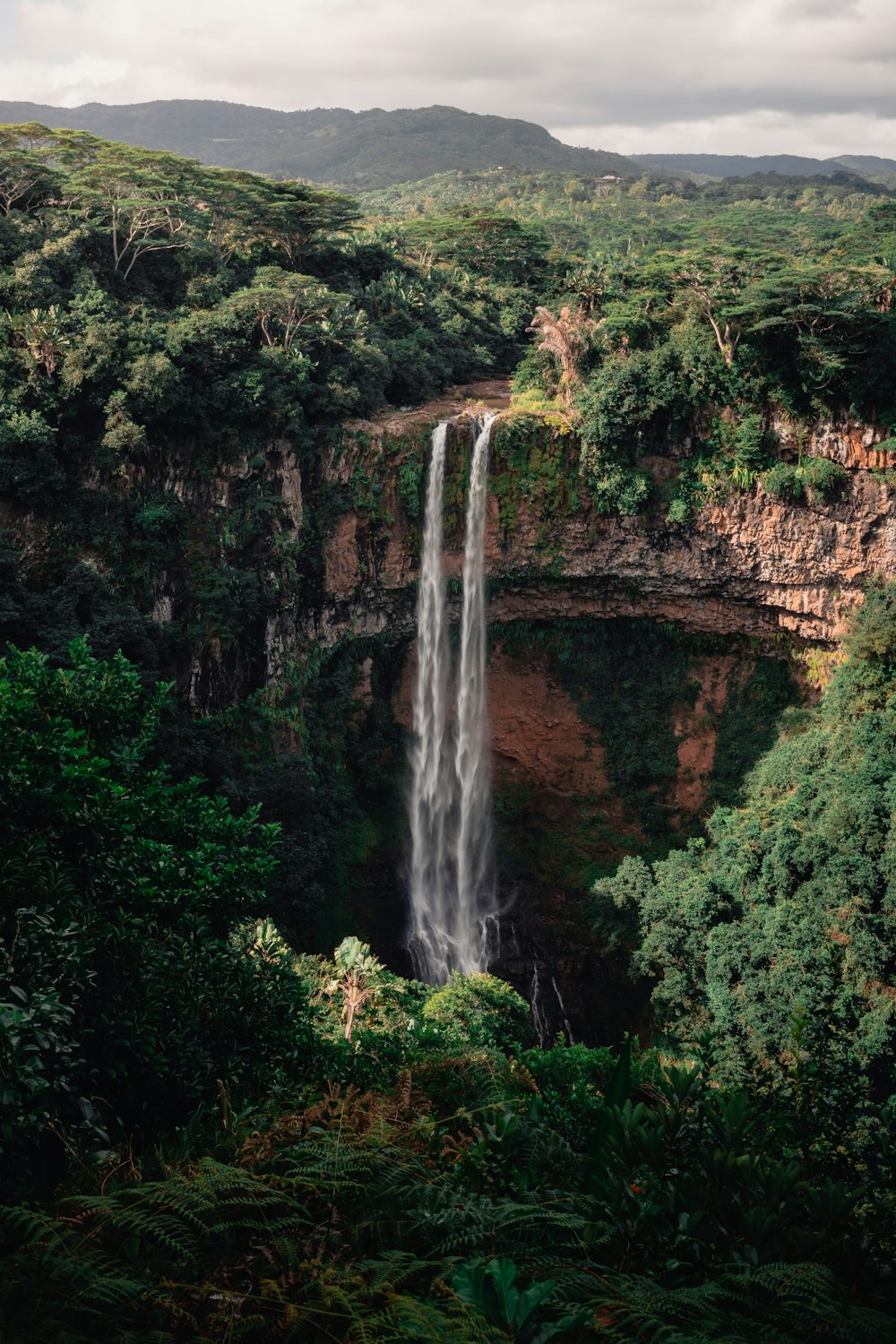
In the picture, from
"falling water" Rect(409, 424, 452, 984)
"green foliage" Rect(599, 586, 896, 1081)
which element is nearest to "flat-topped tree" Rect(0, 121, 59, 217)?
"falling water" Rect(409, 424, 452, 984)

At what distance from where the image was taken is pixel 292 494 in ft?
74.8

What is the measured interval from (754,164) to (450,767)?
19684 cm

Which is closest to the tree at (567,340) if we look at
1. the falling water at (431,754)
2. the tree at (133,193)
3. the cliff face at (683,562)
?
the cliff face at (683,562)

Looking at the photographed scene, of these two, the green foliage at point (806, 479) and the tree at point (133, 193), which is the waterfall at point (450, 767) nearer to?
the green foliage at point (806, 479)

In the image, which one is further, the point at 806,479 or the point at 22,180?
the point at 22,180

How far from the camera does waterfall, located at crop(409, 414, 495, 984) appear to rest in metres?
23.7

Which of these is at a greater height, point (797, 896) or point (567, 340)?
point (567, 340)

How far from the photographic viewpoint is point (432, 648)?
24859 millimetres

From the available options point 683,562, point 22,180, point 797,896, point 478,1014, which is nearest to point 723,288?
point 683,562

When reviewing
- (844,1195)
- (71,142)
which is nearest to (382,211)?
(71,142)

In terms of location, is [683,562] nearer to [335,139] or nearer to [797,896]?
[797,896]

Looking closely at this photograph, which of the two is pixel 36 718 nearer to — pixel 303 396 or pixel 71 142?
pixel 303 396

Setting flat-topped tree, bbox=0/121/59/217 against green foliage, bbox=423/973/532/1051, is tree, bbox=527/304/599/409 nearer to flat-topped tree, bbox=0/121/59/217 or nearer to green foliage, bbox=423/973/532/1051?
flat-topped tree, bbox=0/121/59/217

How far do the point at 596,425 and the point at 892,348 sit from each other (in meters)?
6.45
